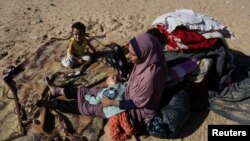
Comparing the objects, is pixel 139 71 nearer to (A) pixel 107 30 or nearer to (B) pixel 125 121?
(B) pixel 125 121

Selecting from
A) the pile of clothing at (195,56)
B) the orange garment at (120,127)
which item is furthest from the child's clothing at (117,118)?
the pile of clothing at (195,56)

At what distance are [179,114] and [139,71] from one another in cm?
66

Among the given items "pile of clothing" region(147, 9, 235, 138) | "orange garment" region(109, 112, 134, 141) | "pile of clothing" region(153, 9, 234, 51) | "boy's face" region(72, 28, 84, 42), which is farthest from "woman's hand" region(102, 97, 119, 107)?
"boy's face" region(72, 28, 84, 42)

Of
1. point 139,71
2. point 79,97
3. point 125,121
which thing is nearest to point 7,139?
point 79,97

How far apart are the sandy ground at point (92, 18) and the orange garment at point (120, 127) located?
2.00m

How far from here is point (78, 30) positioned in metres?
5.45

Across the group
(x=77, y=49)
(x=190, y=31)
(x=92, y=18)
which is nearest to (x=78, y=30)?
(x=77, y=49)

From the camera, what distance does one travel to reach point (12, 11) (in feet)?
23.4

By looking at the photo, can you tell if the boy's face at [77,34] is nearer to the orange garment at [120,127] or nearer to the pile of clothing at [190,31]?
the pile of clothing at [190,31]

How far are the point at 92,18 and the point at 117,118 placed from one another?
2812 millimetres

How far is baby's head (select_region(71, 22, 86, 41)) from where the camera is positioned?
542 cm

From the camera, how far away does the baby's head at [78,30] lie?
5418mm

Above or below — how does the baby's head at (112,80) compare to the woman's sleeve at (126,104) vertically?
above

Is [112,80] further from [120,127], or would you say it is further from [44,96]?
[44,96]
